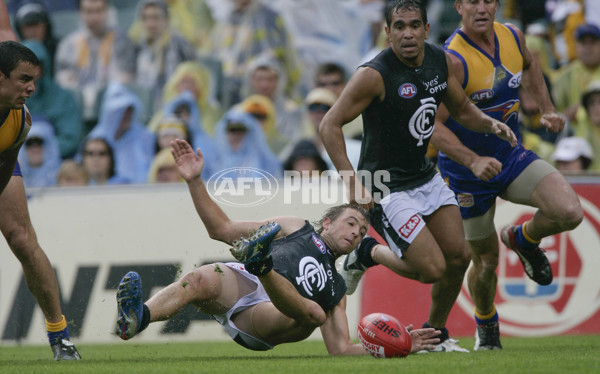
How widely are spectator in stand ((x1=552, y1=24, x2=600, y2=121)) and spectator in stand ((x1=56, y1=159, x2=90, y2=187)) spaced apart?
611cm

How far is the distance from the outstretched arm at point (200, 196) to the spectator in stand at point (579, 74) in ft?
19.1

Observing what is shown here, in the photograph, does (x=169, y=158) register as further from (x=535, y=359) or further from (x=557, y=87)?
(x=535, y=359)

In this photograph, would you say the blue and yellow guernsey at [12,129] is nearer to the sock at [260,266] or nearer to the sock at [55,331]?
the sock at [55,331]

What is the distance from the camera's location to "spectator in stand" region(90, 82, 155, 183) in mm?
11907

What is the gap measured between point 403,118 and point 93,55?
804cm

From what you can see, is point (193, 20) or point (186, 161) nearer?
point (186, 161)

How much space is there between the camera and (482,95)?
7.18m

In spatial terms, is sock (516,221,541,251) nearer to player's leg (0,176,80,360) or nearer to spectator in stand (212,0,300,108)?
player's leg (0,176,80,360)

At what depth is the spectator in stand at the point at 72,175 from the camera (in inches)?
460

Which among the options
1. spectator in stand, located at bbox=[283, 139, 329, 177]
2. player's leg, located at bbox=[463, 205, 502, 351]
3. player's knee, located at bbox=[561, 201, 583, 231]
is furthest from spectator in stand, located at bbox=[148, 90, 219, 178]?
player's knee, located at bbox=[561, 201, 583, 231]

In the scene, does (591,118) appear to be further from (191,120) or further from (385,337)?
(385,337)

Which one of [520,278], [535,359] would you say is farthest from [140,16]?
[535,359]

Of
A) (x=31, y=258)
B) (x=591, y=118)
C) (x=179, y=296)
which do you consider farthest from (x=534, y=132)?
(x=31, y=258)

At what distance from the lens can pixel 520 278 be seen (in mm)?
9047
